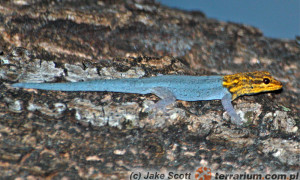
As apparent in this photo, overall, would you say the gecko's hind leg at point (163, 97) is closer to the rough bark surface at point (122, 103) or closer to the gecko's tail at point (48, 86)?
the rough bark surface at point (122, 103)

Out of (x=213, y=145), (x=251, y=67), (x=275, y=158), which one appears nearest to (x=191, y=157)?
(x=213, y=145)

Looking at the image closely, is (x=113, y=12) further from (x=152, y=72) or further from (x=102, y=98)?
(x=102, y=98)

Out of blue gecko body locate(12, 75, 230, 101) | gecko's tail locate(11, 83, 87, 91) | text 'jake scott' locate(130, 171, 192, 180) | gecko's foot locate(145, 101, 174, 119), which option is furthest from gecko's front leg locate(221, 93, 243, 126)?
gecko's tail locate(11, 83, 87, 91)

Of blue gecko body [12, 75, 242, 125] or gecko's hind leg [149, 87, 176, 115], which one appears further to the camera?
gecko's hind leg [149, 87, 176, 115]

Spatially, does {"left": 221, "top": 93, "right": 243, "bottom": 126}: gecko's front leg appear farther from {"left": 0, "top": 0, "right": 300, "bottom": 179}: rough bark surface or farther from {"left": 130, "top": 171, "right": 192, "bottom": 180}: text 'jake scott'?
{"left": 130, "top": 171, "right": 192, "bottom": 180}: text 'jake scott'

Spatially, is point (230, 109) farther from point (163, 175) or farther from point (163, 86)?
point (163, 175)

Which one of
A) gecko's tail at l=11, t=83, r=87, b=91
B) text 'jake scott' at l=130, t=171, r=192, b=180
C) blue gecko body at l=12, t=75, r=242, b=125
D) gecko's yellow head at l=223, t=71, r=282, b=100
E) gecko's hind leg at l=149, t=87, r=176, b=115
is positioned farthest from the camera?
gecko's yellow head at l=223, t=71, r=282, b=100

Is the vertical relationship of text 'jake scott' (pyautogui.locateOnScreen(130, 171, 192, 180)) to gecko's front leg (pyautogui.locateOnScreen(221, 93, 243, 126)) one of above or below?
below
